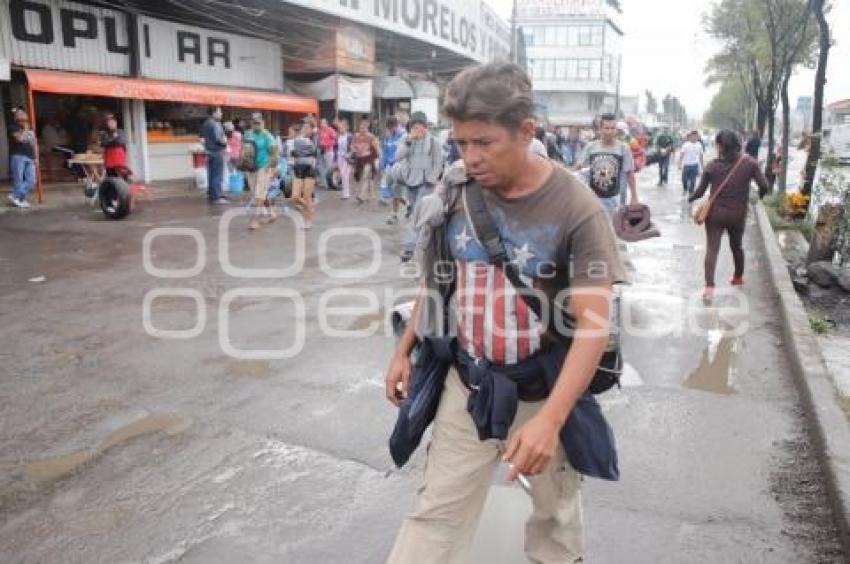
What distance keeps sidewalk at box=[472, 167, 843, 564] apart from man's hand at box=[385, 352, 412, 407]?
1.00 m

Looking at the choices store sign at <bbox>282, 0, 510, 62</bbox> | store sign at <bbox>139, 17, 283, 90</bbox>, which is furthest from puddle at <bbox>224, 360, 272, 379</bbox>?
store sign at <bbox>139, 17, 283, 90</bbox>

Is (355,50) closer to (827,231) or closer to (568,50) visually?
(827,231)

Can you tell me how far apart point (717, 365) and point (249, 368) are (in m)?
3.44

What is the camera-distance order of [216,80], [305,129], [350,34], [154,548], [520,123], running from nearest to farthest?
1. [520,123]
2. [154,548]
3. [305,129]
4. [216,80]
5. [350,34]

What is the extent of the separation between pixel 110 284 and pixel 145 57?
35.3ft

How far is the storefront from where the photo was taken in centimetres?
1411

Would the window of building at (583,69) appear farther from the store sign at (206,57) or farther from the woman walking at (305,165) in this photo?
the woman walking at (305,165)

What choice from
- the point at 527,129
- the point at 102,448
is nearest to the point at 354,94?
the point at 102,448

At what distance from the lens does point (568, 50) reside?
80.3 meters

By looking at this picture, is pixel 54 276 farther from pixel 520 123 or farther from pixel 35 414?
pixel 520 123

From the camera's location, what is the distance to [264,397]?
4.75 m

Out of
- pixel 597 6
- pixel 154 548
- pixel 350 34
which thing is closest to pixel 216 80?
pixel 350 34

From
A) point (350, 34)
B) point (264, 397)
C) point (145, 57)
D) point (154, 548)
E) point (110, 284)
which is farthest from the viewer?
point (350, 34)

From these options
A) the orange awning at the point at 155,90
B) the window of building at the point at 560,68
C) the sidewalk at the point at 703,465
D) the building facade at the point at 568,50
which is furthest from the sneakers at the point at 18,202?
the window of building at the point at 560,68
